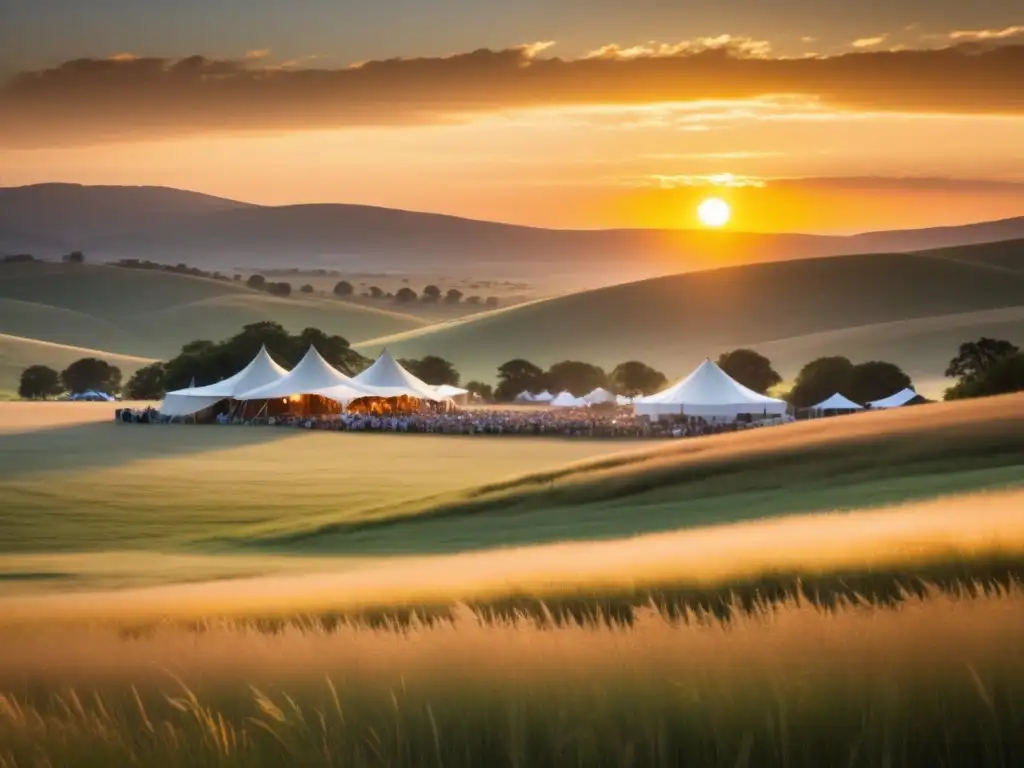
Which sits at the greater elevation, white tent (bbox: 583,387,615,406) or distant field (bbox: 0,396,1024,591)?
white tent (bbox: 583,387,615,406)

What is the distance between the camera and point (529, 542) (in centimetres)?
2719

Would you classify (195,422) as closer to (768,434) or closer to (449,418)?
(449,418)

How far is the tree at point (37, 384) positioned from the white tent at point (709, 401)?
68436 millimetres

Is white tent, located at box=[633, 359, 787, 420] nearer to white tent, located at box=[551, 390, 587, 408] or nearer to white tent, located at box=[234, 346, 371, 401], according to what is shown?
white tent, located at box=[234, 346, 371, 401]

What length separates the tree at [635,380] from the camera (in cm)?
11644

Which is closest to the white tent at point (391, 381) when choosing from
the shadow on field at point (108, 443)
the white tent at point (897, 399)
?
the shadow on field at point (108, 443)

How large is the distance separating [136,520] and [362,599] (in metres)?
23.4

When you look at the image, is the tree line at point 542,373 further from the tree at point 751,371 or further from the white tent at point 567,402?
the white tent at point 567,402

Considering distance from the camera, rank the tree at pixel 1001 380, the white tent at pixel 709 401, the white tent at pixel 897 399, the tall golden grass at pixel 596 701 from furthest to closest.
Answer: the white tent at pixel 897 399
the white tent at pixel 709 401
the tree at pixel 1001 380
the tall golden grass at pixel 596 701

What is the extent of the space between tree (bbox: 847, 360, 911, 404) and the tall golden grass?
84.9 metres

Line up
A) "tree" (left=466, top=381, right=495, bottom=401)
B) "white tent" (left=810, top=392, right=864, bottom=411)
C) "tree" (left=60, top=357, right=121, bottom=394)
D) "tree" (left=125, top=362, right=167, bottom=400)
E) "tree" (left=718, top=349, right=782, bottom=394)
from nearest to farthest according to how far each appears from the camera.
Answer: "white tent" (left=810, top=392, right=864, bottom=411) → "tree" (left=718, top=349, right=782, bottom=394) → "tree" (left=466, top=381, right=495, bottom=401) → "tree" (left=125, top=362, right=167, bottom=400) → "tree" (left=60, top=357, right=121, bottom=394)

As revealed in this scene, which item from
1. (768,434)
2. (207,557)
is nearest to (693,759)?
(207,557)

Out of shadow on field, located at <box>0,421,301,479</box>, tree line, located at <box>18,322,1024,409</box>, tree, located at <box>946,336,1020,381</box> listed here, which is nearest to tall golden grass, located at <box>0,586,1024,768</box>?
shadow on field, located at <box>0,421,301,479</box>

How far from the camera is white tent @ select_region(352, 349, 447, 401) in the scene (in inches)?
3295
